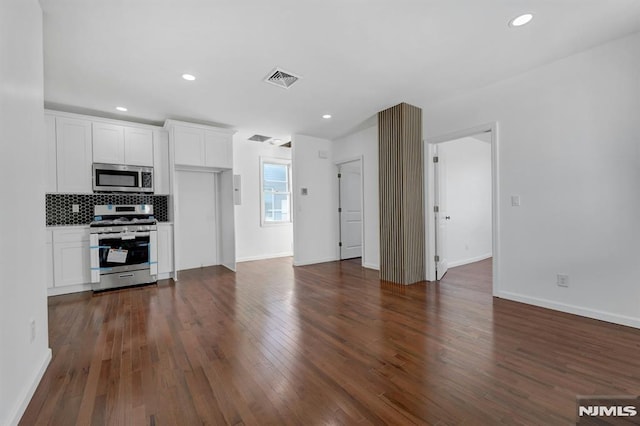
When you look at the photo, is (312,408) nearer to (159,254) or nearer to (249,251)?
(159,254)

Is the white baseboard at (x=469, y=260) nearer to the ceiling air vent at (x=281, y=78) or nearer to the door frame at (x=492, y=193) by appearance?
the door frame at (x=492, y=193)

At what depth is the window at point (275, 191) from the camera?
6469 mm

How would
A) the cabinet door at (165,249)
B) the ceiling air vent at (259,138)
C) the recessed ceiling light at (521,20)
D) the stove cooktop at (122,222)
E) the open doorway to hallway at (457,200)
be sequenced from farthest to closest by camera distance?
the ceiling air vent at (259,138) → the cabinet door at (165,249) → the open doorway to hallway at (457,200) → the stove cooktop at (122,222) → the recessed ceiling light at (521,20)

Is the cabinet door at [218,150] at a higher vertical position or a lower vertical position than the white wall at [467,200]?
higher

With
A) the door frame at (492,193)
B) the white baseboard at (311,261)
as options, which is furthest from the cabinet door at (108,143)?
the door frame at (492,193)

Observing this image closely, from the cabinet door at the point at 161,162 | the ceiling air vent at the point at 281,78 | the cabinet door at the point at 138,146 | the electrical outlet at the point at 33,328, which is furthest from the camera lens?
the cabinet door at the point at 161,162

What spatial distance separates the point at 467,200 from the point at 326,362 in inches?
190

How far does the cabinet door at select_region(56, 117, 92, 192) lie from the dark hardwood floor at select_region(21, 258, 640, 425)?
69.2 inches

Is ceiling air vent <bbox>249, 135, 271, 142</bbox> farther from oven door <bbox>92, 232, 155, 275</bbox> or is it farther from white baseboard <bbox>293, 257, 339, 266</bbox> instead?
oven door <bbox>92, 232, 155, 275</bbox>

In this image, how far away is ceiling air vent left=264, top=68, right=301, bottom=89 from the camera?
3070 mm

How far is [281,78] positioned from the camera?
3.22 m

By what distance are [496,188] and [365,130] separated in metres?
2.69

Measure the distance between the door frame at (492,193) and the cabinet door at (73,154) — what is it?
518 cm

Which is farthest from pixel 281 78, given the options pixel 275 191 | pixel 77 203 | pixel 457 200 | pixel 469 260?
pixel 469 260
